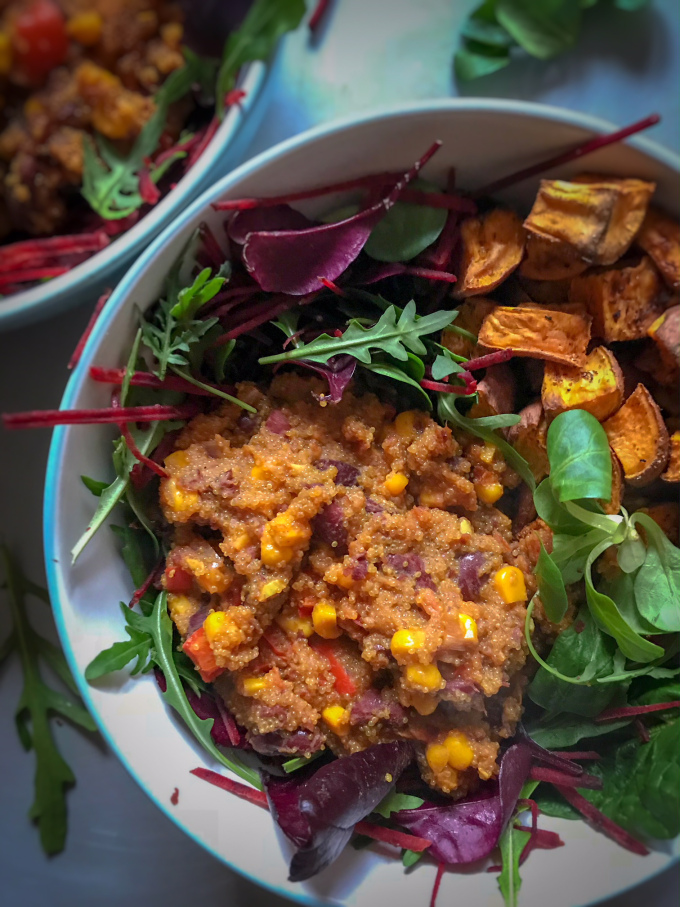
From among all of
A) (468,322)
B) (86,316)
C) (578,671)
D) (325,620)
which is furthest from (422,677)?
(86,316)

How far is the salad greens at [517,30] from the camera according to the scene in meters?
1.10

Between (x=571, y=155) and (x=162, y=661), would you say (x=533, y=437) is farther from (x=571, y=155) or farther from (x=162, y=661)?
(x=162, y=661)

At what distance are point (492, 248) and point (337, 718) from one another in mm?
793

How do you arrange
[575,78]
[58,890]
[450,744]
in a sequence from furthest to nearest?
[58,890] < [575,78] < [450,744]

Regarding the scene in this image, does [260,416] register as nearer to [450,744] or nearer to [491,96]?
[450,744]

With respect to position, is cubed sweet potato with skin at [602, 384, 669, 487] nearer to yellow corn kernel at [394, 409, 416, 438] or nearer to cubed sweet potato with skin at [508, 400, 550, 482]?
cubed sweet potato with skin at [508, 400, 550, 482]

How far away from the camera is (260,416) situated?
1.12m

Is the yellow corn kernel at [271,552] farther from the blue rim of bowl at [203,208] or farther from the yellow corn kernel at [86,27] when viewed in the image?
the yellow corn kernel at [86,27]

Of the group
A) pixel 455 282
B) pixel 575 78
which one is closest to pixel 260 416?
pixel 455 282

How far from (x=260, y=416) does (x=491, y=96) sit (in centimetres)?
73

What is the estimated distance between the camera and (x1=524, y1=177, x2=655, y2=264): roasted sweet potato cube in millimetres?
953

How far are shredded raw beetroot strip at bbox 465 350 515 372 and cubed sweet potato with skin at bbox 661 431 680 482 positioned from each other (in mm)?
294

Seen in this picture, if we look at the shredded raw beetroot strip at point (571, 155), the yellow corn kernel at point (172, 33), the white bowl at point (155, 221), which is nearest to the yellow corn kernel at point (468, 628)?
the shredded raw beetroot strip at point (571, 155)

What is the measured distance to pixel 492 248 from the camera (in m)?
1.07
